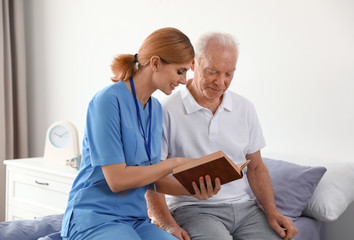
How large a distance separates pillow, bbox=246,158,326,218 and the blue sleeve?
0.80 meters

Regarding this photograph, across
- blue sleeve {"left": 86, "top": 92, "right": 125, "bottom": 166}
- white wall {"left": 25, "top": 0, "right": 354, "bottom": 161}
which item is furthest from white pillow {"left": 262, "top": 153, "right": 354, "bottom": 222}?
blue sleeve {"left": 86, "top": 92, "right": 125, "bottom": 166}

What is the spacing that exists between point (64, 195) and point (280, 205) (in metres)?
1.40

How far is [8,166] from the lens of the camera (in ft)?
10.1

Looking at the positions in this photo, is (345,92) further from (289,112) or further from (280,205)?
(280,205)

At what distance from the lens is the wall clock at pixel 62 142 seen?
9.78 ft

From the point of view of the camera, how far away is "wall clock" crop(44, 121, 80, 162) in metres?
2.98

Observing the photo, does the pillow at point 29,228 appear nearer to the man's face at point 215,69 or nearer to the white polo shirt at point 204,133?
the white polo shirt at point 204,133

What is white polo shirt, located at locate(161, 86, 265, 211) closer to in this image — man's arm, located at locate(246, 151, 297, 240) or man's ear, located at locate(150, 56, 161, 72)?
man's arm, located at locate(246, 151, 297, 240)

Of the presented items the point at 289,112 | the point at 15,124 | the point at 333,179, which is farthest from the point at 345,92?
the point at 15,124

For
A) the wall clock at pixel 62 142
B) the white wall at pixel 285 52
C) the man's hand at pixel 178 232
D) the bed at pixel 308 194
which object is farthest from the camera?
the wall clock at pixel 62 142

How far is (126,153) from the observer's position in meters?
1.50

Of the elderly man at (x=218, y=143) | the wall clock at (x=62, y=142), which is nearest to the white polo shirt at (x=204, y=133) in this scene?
the elderly man at (x=218, y=143)

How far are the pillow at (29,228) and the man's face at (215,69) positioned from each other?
0.80 m

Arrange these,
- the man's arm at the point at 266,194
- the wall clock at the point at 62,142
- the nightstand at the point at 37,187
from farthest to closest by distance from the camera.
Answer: the wall clock at the point at 62,142 → the nightstand at the point at 37,187 → the man's arm at the point at 266,194
